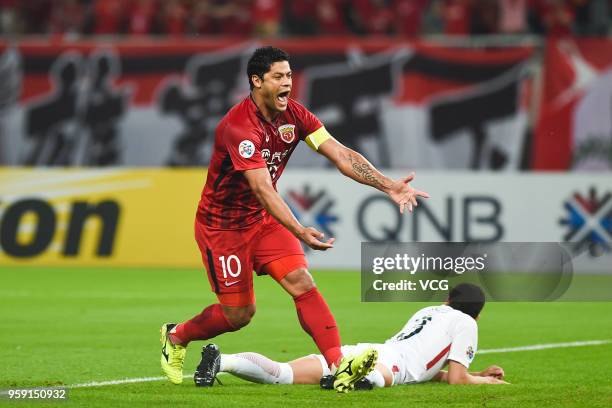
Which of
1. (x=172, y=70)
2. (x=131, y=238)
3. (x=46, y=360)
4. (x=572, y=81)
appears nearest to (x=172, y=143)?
(x=172, y=70)

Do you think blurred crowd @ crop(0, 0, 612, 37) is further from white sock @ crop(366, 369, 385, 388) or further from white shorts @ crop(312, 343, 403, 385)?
white sock @ crop(366, 369, 385, 388)

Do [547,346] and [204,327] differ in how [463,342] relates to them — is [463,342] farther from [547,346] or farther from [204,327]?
[547,346]

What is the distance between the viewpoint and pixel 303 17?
73.0ft

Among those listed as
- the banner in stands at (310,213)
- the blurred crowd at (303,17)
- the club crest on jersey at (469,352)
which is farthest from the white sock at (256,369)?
the blurred crowd at (303,17)

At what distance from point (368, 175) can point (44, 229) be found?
1039cm

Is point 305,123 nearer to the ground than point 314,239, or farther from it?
farther from it

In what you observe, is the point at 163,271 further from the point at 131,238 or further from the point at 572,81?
the point at 572,81

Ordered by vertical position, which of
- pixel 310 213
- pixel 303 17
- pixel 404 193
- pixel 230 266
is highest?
pixel 303 17

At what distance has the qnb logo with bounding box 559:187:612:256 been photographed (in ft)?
54.7

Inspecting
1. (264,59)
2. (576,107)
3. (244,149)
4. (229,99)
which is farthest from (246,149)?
(229,99)

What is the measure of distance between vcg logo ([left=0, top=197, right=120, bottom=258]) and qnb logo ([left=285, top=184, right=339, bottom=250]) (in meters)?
2.58

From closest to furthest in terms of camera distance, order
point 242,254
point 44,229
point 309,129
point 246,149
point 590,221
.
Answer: point 246,149 → point 242,254 → point 309,129 → point 590,221 → point 44,229

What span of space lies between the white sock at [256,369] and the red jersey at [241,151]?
0.87m

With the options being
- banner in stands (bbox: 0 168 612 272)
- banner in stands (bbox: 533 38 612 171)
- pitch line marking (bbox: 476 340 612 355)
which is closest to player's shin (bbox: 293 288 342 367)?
pitch line marking (bbox: 476 340 612 355)
